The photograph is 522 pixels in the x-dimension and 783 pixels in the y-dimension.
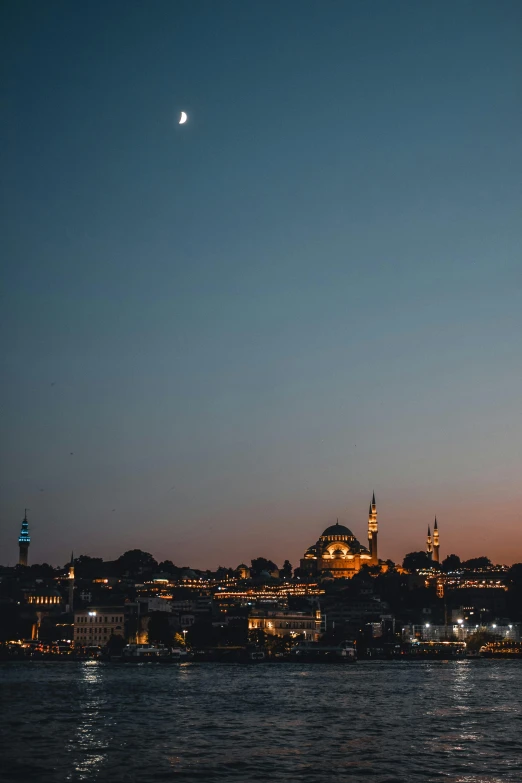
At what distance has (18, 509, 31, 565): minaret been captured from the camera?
152500mm

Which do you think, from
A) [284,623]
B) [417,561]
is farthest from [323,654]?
[417,561]

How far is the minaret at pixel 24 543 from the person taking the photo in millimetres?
152500

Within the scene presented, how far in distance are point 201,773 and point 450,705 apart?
21.4 m

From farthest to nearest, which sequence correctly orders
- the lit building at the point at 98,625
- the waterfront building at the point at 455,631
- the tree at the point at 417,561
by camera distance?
1. the tree at the point at 417,561
2. the waterfront building at the point at 455,631
3. the lit building at the point at 98,625

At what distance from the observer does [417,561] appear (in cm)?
16725

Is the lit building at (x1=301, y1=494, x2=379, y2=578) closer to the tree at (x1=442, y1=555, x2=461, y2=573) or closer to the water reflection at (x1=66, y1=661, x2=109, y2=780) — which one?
the tree at (x1=442, y1=555, x2=461, y2=573)

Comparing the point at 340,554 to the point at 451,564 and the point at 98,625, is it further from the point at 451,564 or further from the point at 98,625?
the point at 98,625

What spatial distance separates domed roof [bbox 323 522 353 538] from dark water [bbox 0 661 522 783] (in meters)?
122

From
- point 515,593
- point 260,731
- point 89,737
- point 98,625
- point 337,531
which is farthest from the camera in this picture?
point 337,531

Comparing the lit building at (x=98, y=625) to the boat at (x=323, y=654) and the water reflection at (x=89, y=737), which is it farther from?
the water reflection at (x=89, y=737)

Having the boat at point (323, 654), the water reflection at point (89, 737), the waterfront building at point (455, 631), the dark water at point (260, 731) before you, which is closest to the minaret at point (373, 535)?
the waterfront building at point (455, 631)

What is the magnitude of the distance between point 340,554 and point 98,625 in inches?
2913

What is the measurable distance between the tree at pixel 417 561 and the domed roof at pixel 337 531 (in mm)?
13838

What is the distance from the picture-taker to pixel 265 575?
172875 millimetres
